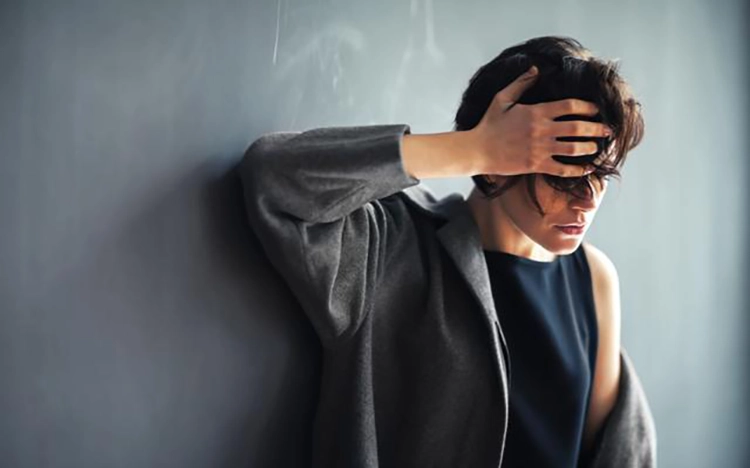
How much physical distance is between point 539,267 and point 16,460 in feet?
2.12

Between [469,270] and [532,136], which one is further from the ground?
[532,136]

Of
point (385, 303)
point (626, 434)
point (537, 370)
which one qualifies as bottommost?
point (626, 434)

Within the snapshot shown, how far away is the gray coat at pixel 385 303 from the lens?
92 centimetres

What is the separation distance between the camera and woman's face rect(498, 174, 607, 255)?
1.03 meters

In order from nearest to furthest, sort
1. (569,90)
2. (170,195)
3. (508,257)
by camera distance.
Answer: (170,195) → (569,90) → (508,257)

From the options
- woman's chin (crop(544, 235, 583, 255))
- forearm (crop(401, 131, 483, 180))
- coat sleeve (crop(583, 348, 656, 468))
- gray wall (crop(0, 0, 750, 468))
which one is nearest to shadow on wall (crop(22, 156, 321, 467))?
gray wall (crop(0, 0, 750, 468))

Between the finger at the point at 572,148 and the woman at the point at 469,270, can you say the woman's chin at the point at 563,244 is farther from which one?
the finger at the point at 572,148

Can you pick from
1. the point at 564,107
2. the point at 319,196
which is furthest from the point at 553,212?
the point at 319,196

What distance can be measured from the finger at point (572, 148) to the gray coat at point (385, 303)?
16 centimetres

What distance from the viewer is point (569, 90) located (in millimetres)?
988

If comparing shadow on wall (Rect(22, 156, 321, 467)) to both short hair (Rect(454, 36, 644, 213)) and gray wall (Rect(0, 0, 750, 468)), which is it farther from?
short hair (Rect(454, 36, 644, 213))

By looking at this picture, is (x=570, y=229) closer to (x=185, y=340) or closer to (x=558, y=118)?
(x=558, y=118)

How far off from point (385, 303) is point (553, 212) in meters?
0.22

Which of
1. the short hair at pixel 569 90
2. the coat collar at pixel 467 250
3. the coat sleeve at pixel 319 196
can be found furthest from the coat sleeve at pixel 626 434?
the coat sleeve at pixel 319 196
